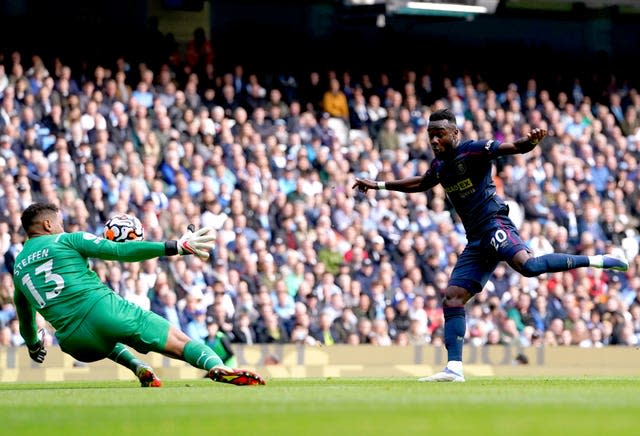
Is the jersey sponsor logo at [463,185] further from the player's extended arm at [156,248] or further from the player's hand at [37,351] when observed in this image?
the player's hand at [37,351]

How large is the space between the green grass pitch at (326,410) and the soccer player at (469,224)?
1230 millimetres

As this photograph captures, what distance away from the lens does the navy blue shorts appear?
543 inches

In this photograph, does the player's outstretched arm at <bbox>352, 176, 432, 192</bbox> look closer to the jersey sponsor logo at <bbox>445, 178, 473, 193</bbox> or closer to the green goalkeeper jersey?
the jersey sponsor logo at <bbox>445, 178, 473, 193</bbox>

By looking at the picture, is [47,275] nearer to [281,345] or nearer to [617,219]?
[281,345]

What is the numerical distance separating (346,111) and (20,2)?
6280mm

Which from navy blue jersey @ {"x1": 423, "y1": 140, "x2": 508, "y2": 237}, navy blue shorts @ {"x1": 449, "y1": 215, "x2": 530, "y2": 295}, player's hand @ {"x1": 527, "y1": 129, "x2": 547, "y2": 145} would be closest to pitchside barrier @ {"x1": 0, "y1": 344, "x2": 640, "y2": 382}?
navy blue shorts @ {"x1": 449, "y1": 215, "x2": 530, "y2": 295}

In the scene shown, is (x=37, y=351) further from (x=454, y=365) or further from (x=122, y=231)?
(x=454, y=365)

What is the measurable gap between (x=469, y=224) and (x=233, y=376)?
3086 millimetres

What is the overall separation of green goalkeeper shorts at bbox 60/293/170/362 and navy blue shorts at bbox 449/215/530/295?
10.2 ft

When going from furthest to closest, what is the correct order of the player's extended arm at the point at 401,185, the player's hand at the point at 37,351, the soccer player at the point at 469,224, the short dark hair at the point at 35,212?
the player's extended arm at the point at 401,185
the soccer player at the point at 469,224
the player's hand at the point at 37,351
the short dark hair at the point at 35,212

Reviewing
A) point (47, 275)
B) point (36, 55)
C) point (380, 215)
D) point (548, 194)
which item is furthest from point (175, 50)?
point (47, 275)

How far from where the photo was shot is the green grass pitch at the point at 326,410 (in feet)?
26.6

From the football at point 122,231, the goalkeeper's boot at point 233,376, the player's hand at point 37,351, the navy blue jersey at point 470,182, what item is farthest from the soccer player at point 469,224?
the player's hand at point 37,351

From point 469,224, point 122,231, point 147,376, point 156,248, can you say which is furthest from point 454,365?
point 156,248
